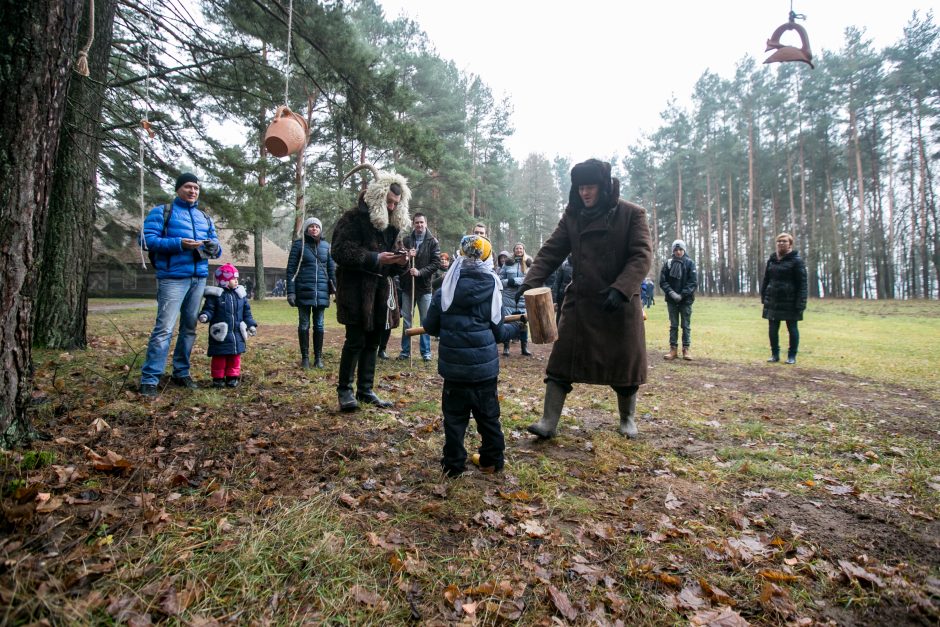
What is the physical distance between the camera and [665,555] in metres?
2.30

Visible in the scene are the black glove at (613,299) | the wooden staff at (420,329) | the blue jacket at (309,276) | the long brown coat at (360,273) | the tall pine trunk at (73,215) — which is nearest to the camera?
the wooden staff at (420,329)

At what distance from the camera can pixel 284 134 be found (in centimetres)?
450

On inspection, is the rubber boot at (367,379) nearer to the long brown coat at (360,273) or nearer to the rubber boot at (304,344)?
the long brown coat at (360,273)

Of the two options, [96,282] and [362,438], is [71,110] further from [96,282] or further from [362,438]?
[96,282]

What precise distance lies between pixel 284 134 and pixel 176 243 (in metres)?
1.49

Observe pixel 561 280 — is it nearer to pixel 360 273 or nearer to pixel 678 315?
pixel 678 315

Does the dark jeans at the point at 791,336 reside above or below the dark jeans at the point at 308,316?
below

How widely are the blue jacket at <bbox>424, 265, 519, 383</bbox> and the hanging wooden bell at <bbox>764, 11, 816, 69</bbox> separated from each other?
4.09 metres

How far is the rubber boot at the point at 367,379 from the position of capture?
454cm

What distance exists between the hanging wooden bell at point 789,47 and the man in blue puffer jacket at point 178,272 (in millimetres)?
6065

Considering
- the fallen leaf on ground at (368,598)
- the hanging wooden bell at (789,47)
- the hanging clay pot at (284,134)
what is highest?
the hanging wooden bell at (789,47)

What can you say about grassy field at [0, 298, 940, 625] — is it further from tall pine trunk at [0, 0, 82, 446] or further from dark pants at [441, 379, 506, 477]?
tall pine trunk at [0, 0, 82, 446]

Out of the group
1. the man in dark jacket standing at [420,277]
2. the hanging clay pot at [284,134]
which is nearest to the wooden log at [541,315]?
the hanging clay pot at [284,134]

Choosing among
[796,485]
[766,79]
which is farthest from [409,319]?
[766,79]
